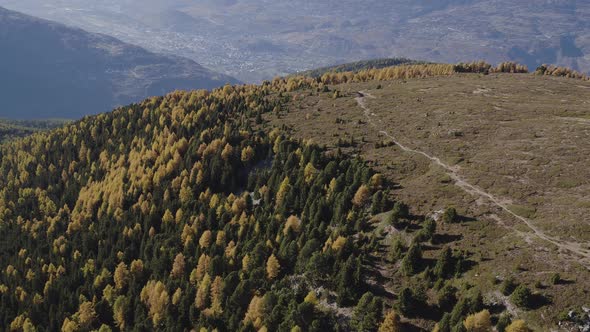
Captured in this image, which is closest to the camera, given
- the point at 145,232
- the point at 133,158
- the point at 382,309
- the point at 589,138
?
the point at 382,309

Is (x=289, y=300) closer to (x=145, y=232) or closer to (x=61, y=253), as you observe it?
(x=145, y=232)

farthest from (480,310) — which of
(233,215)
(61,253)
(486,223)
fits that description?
(61,253)

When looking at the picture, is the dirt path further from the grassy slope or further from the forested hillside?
the forested hillside

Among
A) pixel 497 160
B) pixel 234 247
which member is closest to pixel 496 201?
pixel 497 160

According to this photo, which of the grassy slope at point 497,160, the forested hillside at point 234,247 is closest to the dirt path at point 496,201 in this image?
the grassy slope at point 497,160

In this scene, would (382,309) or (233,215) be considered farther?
(233,215)

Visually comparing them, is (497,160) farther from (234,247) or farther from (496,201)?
(234,247)

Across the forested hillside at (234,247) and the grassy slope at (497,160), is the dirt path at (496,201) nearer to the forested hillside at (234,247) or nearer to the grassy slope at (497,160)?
the grassy slope at (497,160)
